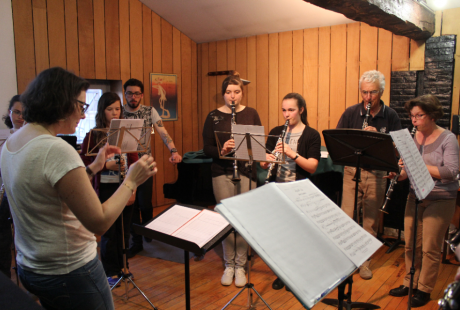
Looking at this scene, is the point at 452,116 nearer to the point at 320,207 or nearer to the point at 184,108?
the point at 320,207

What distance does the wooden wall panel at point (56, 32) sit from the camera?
13.4ft

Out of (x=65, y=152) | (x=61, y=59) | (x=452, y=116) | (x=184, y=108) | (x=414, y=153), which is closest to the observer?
(x=65, y=152)

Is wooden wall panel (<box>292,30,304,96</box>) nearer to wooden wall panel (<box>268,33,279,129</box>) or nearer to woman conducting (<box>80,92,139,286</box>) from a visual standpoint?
wooden wall panel (<box>268,33,279,129</box>)

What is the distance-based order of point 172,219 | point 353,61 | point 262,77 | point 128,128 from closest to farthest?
1. point 172,219
2. point 128,128
3. point 353,61
4. point 262,77

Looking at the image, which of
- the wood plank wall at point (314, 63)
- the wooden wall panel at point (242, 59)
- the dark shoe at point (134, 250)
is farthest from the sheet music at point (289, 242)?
the wooden wall panel at point (242, 59)

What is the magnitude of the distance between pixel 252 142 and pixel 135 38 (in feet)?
11.1

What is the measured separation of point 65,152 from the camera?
1.13 m

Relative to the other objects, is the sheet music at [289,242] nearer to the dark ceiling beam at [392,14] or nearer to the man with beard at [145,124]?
the dark ceiling beam at [392,14]

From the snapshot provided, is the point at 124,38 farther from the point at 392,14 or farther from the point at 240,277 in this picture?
the point at 240,277

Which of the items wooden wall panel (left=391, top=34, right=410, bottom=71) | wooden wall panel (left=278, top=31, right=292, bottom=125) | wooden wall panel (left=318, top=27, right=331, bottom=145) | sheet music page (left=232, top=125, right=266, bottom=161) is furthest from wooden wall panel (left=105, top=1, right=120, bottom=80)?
wooden wall panel (left=391, top=34, right=410, bottom=71)

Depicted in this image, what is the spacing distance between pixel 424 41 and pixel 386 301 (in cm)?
281

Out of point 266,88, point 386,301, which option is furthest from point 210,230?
point 266,88

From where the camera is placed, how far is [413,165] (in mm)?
2020

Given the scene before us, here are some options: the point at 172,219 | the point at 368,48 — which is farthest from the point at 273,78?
Answer: the point at 172,219
